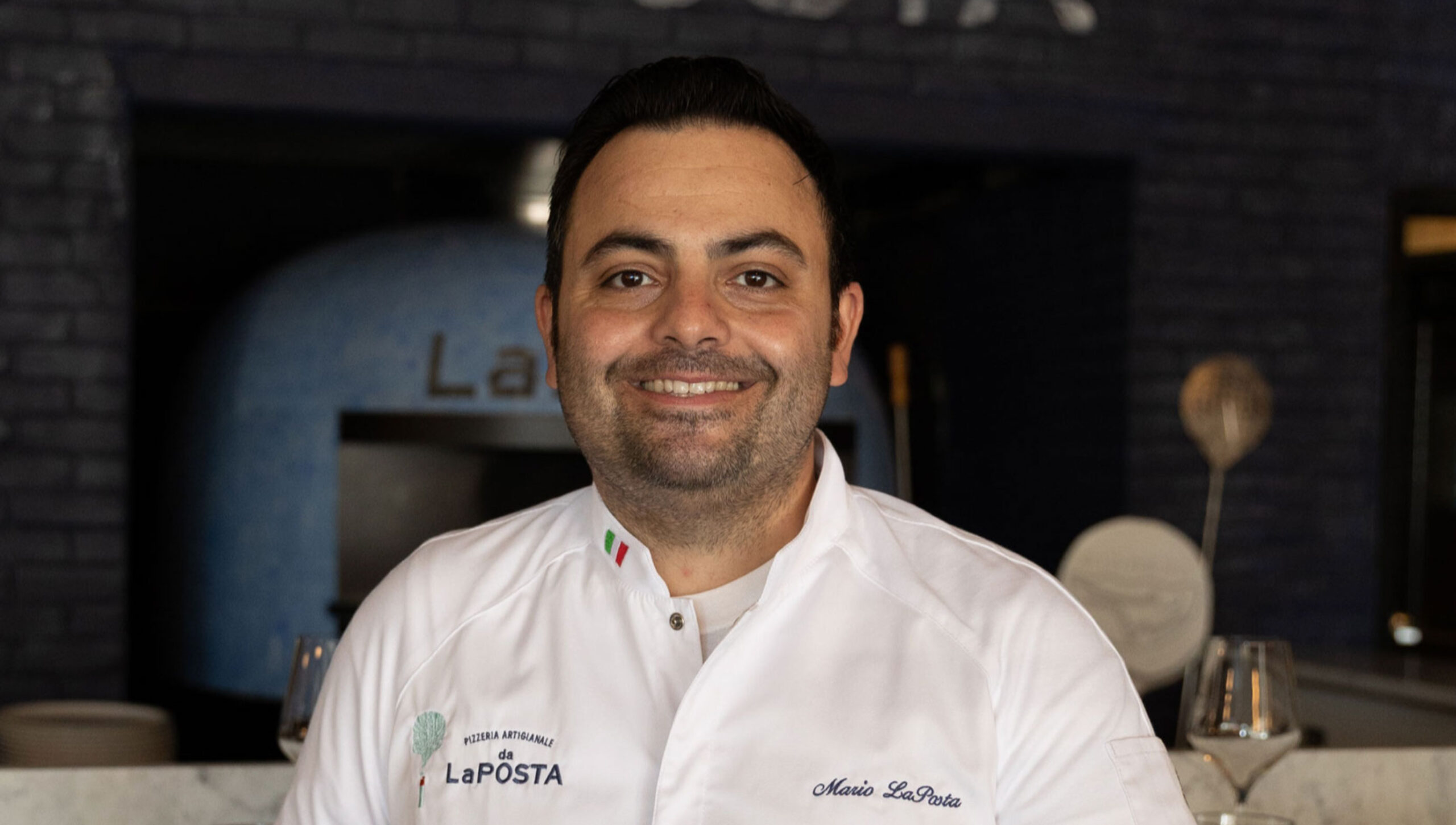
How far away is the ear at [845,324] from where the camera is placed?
5.30 feet

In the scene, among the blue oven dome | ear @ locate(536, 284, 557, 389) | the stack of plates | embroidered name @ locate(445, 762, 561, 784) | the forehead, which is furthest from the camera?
the blue oven dome

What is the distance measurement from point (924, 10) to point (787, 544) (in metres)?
3.27

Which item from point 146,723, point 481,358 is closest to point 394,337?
point 481,358

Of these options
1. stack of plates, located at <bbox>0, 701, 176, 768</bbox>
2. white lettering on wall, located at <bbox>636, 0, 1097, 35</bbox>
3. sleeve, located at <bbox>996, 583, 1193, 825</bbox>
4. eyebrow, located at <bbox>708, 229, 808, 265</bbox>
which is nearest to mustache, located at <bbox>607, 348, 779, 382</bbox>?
eyebrow, located at <bbox>708, 229, 808, 265</bbox>

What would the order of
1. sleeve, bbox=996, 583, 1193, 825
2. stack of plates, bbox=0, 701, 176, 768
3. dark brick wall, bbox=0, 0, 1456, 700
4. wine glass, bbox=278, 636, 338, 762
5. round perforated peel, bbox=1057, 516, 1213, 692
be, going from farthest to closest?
dark brick wall, bbox=0, 0, 1456, 700 → round perforated peel, bbox=1057, 516, 1213, 692 → stack of plates, bbox=0, 701, 176, 768 → wine glass, bbox=278, 636, 338, 762 → sleeve, bbox=996, 583, 1193, 825

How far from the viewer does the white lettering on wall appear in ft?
14.1

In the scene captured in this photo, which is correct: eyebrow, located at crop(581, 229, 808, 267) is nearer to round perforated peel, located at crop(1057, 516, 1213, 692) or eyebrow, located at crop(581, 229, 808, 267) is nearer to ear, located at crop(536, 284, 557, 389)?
ear, located at crop(536, 284, 557, 389)

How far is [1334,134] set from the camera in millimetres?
4762

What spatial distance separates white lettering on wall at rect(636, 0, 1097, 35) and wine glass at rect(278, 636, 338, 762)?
2.79 m

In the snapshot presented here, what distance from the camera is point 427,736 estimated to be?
140cm

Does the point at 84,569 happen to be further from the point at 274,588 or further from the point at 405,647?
the point at 405,647

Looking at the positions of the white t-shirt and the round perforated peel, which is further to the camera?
the round perforated peel

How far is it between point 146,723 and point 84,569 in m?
1.61

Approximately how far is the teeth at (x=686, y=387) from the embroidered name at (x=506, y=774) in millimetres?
342
